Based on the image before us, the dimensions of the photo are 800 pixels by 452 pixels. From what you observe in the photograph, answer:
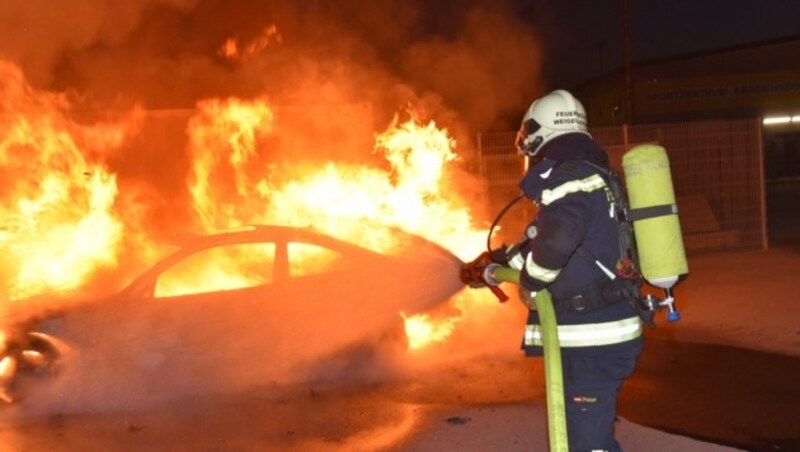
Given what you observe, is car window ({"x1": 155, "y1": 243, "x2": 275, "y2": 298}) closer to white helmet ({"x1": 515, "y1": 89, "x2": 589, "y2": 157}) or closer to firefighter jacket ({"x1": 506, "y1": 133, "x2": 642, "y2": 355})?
white helmet ({"x1": 515, "y1": 89, "x2": 589, "y2": 157})

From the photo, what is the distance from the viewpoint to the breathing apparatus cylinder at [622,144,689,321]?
368cm

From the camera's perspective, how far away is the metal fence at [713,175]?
43.0 ft

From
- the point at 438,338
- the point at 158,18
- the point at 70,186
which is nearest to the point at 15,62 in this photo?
the point at 70,186

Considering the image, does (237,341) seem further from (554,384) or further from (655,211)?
(655,211)

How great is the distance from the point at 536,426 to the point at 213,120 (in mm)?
6939

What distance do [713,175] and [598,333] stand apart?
10604mm

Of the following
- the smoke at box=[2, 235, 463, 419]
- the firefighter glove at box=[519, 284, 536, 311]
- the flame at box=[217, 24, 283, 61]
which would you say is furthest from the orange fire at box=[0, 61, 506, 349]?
the firefighter glove at box=[519, 284, 536, 311]

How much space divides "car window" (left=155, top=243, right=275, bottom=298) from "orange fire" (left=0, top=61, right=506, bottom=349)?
7 cm

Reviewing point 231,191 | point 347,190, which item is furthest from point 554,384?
point 231,191

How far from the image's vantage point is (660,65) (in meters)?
34.5

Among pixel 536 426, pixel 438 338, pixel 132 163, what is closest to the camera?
pixel 536 426

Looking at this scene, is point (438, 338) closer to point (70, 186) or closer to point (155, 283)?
point (155, 283)

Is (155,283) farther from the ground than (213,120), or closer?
closer

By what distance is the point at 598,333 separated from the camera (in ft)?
12.3
